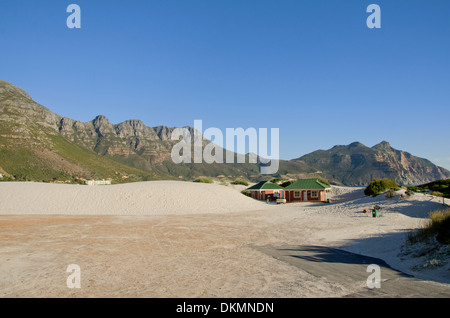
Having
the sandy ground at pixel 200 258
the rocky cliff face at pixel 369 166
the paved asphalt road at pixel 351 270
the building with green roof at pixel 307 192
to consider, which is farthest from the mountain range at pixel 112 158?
the paved asphalt road at pixel 351 270

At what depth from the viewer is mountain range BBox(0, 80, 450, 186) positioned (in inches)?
3159

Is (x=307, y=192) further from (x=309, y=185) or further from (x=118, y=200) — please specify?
(x=118, y=200)

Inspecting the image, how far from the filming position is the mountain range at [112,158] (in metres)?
80.2

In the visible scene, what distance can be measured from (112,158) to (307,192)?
11264 centimetres

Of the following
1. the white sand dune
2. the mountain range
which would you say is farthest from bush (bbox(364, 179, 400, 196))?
the mountain range

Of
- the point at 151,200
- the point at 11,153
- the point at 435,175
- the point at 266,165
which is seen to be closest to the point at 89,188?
the point at 151,200

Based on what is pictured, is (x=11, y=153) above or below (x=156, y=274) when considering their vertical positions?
above

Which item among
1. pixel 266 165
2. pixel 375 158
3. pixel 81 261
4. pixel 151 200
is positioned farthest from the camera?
pixel 266 165

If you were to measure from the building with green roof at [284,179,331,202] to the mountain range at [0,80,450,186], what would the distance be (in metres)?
55.3

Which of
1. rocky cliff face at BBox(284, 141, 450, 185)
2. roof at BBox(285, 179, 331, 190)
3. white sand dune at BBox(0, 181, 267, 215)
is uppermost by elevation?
rocky cliff face at BBox(284, 141, 450, 185)

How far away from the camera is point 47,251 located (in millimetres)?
12062

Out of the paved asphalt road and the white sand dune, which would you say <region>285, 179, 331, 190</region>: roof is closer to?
the white sand dune
